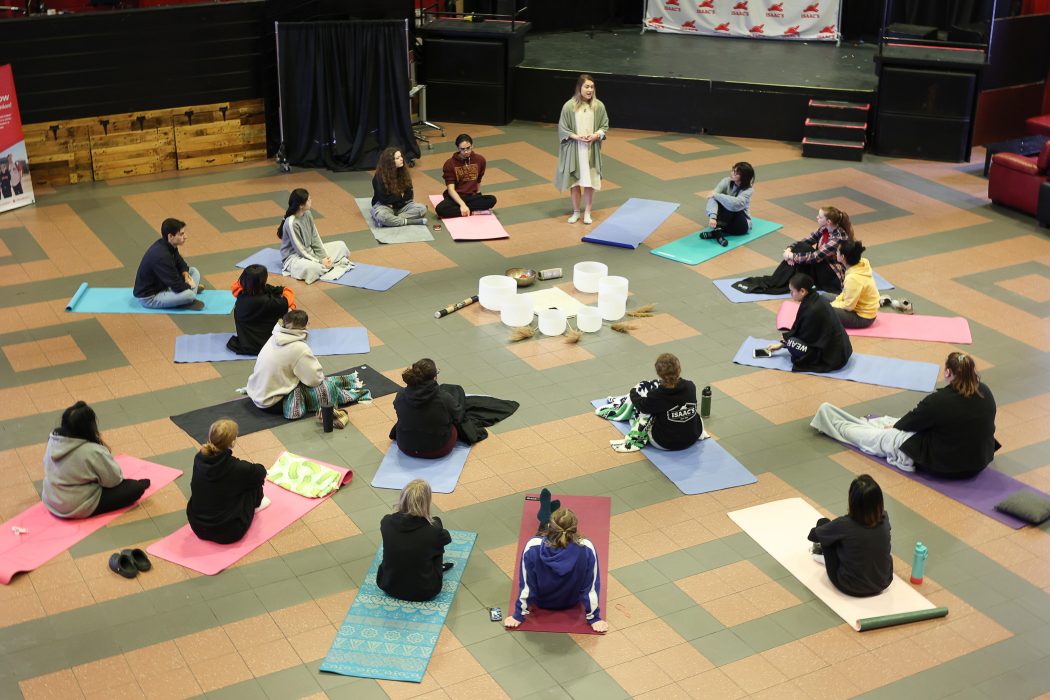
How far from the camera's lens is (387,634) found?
7.25 meters

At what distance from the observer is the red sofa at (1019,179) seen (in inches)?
554

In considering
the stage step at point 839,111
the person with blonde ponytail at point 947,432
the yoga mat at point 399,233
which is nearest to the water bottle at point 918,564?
the person with blonde ponytail at point 947,432

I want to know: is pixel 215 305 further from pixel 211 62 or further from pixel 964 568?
pixel 964 568

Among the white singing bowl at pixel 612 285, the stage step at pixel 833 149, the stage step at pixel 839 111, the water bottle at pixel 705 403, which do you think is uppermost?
the stage step at pixel 839 111

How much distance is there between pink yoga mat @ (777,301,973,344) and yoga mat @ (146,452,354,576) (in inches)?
202

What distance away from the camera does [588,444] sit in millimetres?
9359

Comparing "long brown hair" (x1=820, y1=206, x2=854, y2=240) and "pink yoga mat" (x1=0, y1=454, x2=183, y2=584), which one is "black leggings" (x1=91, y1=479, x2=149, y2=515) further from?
"long brown hair" (x1=820, y1=206, x2=854, y2=240)

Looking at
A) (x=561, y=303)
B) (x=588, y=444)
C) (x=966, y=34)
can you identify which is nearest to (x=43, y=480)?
(x=588, y=444)

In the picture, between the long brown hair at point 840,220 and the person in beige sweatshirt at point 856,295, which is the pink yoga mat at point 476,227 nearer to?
the long brown hair at point 840,220

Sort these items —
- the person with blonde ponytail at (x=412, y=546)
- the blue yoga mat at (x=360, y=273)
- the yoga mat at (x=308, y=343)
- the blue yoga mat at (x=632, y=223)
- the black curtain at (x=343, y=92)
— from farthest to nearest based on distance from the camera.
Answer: the black curtain at (x=343, y=92)
the blue yoga mat at (x=632, y=223)
the blue yoga mat at (x=360, y=273)
the yoga mat at (x=308, y=343)
the person with blonde ponytail at (x=412, y=546)

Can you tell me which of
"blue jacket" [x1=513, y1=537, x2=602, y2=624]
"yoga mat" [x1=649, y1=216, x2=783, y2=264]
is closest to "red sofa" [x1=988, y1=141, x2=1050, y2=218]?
"yoga mat" [x1=649, y1=216, x2=783, y2=264]

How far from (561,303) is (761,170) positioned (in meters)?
5.21

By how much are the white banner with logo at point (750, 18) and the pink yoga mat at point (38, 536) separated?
13.7 meters

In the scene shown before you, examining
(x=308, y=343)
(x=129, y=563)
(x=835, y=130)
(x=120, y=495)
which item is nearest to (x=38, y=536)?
(x=120, y=495)
